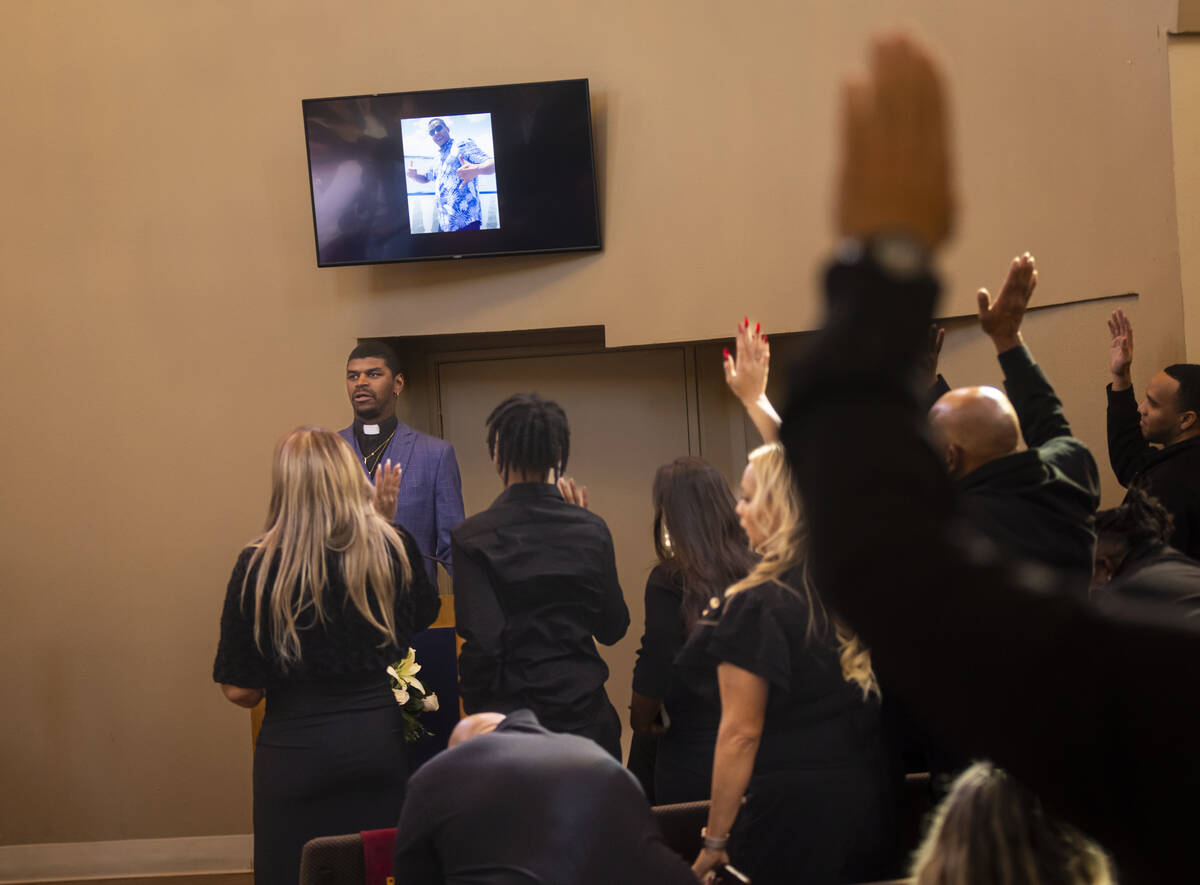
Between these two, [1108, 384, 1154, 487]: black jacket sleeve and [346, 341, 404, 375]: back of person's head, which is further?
[346, 341, 404, 375]: back of person's head

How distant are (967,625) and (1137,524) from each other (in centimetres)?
221

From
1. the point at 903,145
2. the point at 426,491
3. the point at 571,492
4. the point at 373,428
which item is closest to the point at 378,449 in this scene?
the point at 373,428

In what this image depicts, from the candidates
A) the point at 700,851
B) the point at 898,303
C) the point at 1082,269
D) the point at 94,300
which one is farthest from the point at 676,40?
the point at 898,303

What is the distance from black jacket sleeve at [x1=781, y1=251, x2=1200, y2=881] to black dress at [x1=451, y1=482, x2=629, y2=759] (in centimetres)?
219

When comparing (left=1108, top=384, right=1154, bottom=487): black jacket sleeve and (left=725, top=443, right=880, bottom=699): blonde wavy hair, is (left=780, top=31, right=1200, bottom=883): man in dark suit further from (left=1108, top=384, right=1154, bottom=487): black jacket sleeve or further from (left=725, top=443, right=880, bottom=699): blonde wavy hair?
(left=1108, top=384, right=1154, bottom=487): black jacket sleeve

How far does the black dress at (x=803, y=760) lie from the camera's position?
2.36 m

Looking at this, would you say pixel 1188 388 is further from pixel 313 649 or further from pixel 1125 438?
pixel 313 649

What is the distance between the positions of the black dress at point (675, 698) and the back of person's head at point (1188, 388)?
6.85 ft

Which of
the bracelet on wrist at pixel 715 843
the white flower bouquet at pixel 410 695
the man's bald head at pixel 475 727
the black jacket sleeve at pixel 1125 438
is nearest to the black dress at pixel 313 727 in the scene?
the white flower bouquet at pixel 410 695

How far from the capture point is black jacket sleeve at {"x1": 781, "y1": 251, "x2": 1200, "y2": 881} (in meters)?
0.65

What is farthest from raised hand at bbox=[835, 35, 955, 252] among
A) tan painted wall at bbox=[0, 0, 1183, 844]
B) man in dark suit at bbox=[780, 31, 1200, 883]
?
tan painted wall at bbox=[0, 0, 1183, 844]

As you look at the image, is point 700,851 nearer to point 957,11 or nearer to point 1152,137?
point 1152,137

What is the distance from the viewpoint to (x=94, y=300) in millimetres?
5195

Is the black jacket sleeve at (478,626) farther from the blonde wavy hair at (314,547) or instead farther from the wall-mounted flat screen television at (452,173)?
the wall-mounted flat screen television at (452,173)
